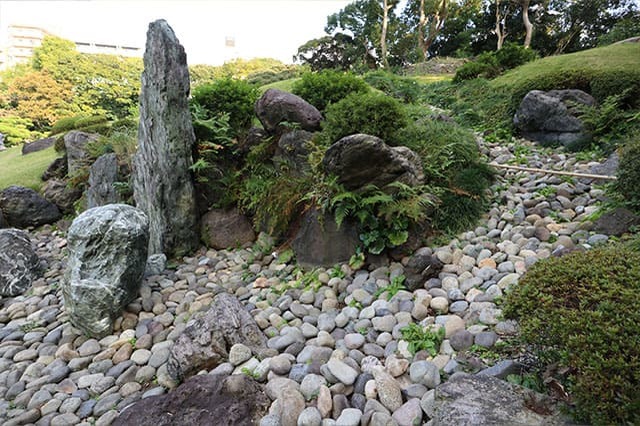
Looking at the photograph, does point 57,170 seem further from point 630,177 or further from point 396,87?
point 630,177

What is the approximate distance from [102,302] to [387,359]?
292 centimetres

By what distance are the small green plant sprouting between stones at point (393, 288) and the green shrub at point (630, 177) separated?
2.33m

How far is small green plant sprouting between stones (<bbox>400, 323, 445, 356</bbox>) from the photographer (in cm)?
251

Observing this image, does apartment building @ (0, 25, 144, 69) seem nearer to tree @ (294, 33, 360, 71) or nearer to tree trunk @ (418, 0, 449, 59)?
tree @ (294, 33, 360, 71)

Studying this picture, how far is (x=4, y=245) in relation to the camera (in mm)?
4707

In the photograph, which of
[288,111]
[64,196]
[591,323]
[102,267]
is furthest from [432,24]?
[591,323]

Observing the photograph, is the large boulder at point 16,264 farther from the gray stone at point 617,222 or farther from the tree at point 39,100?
the tree at point 39,100

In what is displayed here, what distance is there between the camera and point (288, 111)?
4.95m

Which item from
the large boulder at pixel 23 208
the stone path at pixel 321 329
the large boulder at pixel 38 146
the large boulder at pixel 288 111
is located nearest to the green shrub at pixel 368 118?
the large boulder at pixel 288 111

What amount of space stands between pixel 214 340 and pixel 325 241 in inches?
66.4

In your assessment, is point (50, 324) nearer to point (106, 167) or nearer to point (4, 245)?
point (4, 245)

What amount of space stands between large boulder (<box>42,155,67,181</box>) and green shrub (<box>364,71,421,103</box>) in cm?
892

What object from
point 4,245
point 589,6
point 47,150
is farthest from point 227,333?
point 589,6

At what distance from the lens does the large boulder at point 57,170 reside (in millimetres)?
8234
